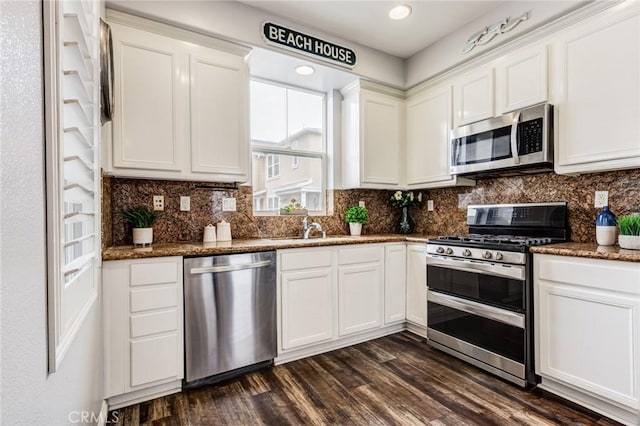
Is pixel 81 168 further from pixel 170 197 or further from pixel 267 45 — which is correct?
pixel 267 45

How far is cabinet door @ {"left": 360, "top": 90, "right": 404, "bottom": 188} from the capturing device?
3.30m

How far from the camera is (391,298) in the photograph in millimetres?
3096

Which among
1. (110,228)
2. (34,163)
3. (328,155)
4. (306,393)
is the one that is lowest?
(306,393)

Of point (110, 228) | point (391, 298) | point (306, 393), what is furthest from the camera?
point (391, 298)

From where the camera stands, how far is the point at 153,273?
2.04 metres

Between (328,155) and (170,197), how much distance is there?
167cm

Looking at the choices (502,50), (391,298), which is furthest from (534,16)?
(391,298)

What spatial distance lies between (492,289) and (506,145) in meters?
1.11

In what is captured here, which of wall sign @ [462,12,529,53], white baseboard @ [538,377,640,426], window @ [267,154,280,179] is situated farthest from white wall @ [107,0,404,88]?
white baseboard @ [538,377,640,426]

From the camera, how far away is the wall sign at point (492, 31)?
249cm

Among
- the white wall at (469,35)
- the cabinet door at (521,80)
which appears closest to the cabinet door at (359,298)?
the cabinet door at (521,80)

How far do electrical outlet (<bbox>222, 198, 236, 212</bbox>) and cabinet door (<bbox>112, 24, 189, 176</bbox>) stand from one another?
56cm

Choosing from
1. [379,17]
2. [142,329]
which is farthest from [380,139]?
[142,329]

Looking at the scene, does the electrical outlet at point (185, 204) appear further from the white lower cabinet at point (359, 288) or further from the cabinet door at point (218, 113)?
the white lower cabinet at point (359, 288)
